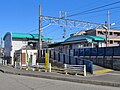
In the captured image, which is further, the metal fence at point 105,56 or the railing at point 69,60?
the metal fence at point 105,56

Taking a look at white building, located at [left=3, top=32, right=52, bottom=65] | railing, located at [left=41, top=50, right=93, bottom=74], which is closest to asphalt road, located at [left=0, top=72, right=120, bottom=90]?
railing, located at [left=41, top=50, right=93, bottom=74]

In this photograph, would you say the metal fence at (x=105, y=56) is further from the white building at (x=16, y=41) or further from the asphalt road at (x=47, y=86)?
the white building at (x=16, y=41)

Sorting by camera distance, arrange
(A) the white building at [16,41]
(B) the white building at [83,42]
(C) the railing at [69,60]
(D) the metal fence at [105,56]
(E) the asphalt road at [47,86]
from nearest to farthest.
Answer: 1. (E) the asphalt road at [47,86]
2. (C) the railing at [69,60]
3. (D) the metal fence at [105,56]
4. (B) the white building at [83,42]
5. (A) the white building at [16,41]

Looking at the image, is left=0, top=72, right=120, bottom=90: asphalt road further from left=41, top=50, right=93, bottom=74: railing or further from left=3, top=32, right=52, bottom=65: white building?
left=3, top=32, right=52, bottom=65: white building

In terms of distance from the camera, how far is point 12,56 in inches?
1981

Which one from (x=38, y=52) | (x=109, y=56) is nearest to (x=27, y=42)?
(x=38, y=52)

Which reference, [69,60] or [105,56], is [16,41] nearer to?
[69,60]

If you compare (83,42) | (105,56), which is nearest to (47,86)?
(105,56)

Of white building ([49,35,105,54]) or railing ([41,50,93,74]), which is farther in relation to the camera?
white building ([49,35,105,54])

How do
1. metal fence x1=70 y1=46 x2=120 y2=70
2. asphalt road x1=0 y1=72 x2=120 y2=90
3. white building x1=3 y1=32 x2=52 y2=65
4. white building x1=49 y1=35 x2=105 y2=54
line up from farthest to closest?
white building x1=3 y1=32 x2=52 y2=65 < white building x1=49 y1=35 x2=105 y2=54 < metal fence x1=70 y1=46 x2=120 y2=70 < asphalt road x1=0 y1=72 x2=120 y2=90

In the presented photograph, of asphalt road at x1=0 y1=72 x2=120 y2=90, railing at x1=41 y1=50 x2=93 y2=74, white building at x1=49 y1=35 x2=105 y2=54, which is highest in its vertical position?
white building at x1=49 y1=35 x2=105 y2=54

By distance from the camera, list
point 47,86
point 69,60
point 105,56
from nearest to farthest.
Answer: point 47,86, point 105,56, point 69,60

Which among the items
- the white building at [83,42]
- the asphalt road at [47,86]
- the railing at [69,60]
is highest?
the white building at [83,42]

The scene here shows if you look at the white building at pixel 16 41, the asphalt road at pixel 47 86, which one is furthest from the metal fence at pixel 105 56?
the white building at pixel 16 41
